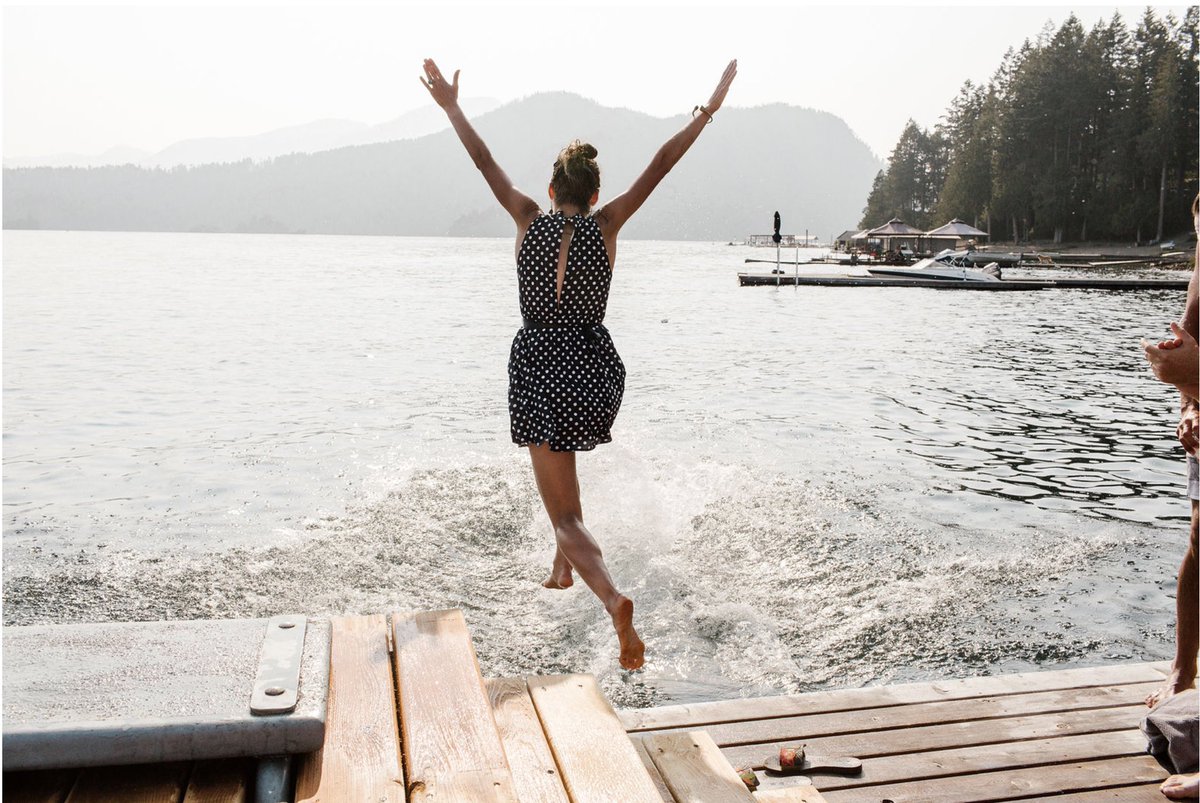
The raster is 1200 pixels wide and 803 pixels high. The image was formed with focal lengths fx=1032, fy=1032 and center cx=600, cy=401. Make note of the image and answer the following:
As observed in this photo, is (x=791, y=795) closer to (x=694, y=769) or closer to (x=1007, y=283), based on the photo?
(x=694, y=769)

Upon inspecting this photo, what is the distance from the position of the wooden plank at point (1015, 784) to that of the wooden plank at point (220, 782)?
2.14m

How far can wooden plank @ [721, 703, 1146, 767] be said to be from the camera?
13.5 ft

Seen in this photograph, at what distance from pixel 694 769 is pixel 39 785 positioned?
183 cm

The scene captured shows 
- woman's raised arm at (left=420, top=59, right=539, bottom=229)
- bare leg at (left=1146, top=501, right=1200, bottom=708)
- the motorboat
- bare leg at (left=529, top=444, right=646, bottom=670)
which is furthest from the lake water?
the motorboat

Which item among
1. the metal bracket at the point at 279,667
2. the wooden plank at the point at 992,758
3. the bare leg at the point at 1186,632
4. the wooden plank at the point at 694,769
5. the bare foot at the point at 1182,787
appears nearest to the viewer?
the metal bracket at the point at 279,667

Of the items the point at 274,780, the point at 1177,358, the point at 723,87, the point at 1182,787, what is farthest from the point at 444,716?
the point at 723,87

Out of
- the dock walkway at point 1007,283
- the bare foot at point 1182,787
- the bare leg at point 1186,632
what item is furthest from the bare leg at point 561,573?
the dock walkway at point 1007,283

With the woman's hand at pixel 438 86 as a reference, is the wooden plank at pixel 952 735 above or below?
below

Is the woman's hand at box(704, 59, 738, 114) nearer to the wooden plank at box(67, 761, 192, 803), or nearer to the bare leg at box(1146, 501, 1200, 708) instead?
the bare leg at box(1146, 501, 1200, 708)

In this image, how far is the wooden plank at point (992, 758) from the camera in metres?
3.87

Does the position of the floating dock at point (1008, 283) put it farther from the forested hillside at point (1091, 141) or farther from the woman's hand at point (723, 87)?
the woman's hand at point (723, 87)

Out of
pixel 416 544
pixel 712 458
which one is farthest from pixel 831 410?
pixel 416 544

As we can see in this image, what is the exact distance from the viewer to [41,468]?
13.2 metres

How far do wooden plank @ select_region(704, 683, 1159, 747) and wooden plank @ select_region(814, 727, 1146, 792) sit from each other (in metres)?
0.26
